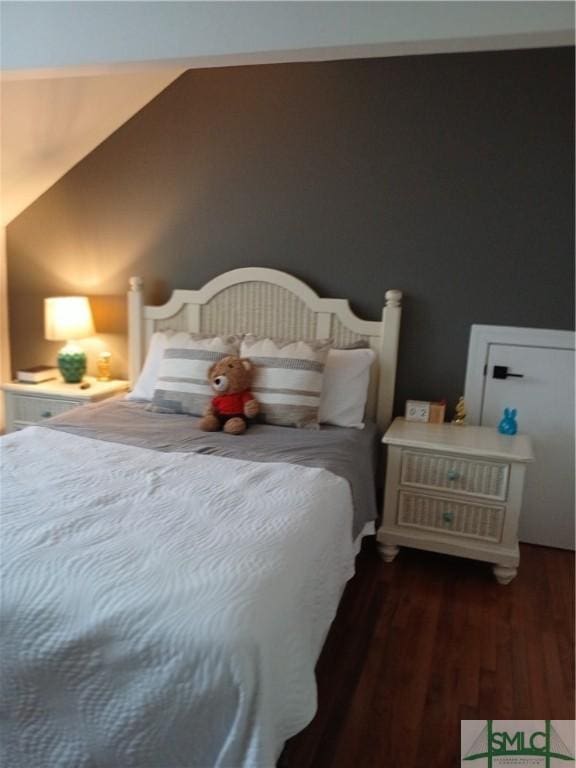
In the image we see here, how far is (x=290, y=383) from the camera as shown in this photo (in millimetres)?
2645

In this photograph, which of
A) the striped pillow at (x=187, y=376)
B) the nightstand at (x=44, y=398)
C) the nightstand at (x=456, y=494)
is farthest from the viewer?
the nightstand at (x=44, y=398)

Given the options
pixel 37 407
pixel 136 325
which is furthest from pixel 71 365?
pixel 136 325

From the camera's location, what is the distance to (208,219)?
3248 mm

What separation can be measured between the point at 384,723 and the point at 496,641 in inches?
Answer: 25.2

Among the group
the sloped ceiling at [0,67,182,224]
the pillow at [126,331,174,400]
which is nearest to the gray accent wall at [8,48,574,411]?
the sloped ceiling at [0,67,182,224]

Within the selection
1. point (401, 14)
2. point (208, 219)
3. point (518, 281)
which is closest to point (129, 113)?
point (208, 219)

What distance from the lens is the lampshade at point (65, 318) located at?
131 inches

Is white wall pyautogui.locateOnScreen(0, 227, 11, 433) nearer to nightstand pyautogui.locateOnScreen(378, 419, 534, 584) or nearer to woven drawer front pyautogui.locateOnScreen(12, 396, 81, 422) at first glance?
woven drawer front pyautogui.locateOnScreen(12, 396, 81, 422)

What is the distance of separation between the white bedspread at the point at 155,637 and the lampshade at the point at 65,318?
1896mm

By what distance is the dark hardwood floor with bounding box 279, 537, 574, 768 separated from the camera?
1.71 m

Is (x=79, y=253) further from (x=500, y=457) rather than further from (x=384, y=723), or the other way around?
(x=384, y=723)

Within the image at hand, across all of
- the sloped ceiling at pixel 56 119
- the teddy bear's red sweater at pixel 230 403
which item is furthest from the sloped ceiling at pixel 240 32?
the teddy bear's red sweater at pixel 230 403

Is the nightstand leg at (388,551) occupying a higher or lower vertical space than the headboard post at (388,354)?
lower

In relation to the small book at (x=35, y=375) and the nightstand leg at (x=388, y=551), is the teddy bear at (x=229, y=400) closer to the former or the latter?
the nightstand leg at (x=388, y=551)
